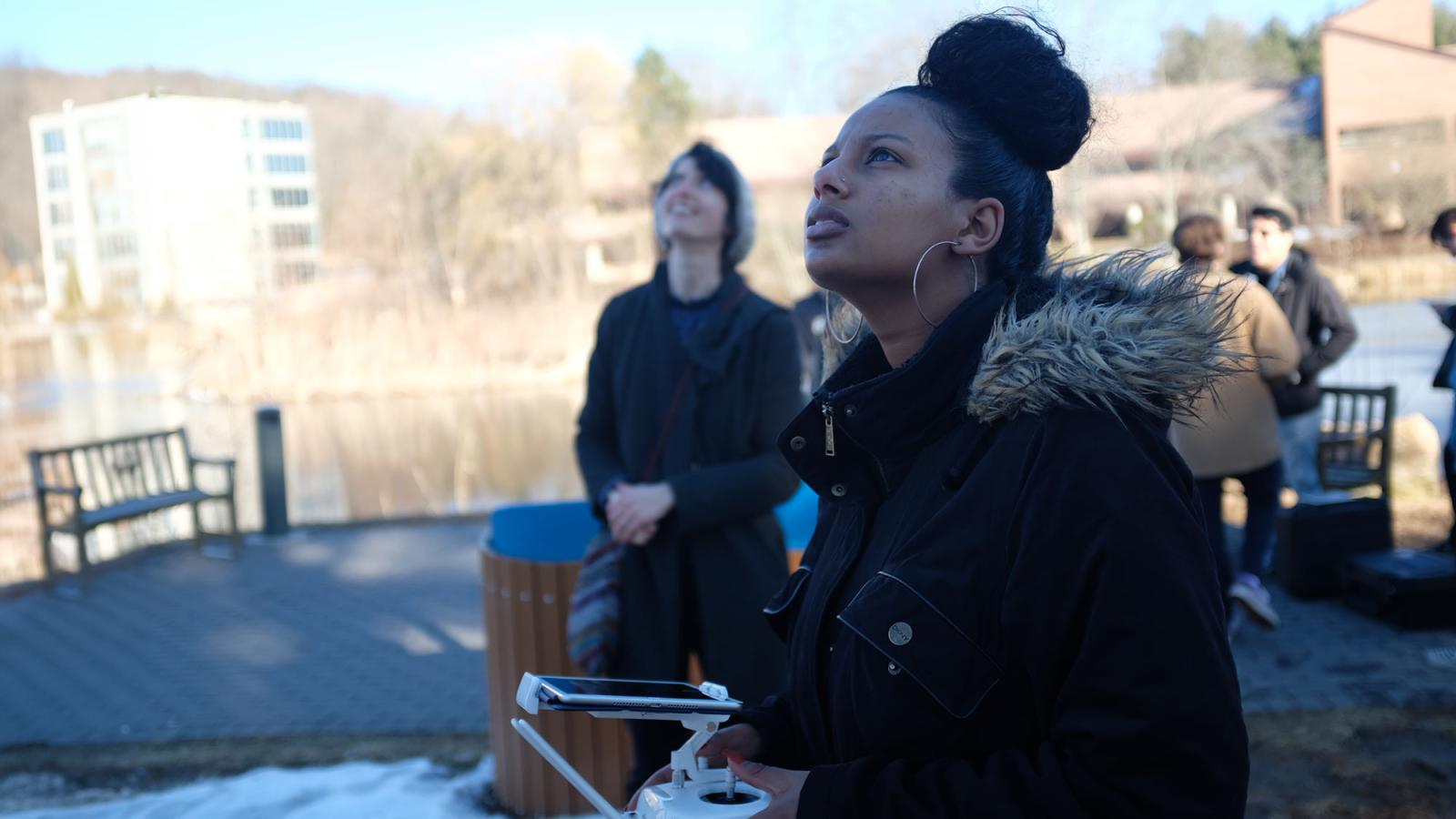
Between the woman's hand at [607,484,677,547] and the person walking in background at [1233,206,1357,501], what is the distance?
4762mm

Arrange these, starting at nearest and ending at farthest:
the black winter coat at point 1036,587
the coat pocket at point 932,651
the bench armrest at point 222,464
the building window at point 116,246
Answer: the black winter coat at point 1036,587, the coat pocket at point 932,651, the bench armrest at point 222,464, the building window at point 116,246

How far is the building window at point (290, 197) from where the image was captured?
114 feet

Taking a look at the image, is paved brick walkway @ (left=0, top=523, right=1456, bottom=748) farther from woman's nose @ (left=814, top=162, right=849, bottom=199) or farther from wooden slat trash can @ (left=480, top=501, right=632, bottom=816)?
woman's nose @ (left=814, top=162, right=849, bottom=199)

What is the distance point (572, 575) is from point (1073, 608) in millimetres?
2789

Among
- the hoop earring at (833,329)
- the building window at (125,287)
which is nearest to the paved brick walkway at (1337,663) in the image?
the hoop earring at (833,329)

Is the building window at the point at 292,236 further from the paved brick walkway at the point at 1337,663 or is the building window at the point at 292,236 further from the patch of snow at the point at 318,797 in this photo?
the paved brick walkway at the point at 1337,663

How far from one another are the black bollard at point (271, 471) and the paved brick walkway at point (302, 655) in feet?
3.19

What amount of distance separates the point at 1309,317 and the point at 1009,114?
6224mm

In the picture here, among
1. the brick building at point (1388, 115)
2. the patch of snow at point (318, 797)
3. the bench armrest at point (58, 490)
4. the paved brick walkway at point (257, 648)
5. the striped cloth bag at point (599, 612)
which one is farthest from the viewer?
the brick building at point (1388, 115)

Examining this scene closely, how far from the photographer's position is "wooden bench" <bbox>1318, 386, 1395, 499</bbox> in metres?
8.24

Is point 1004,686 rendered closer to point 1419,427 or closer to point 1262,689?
point 1262,689

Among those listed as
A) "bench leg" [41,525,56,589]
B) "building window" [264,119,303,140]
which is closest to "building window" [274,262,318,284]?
"building window" [264,119,303,140]

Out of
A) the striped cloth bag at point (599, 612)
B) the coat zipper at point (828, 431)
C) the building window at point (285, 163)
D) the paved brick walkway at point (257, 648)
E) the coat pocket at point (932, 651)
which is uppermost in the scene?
the building window at point (285, 163)

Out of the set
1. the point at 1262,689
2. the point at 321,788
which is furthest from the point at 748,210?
the point at 1262,689
